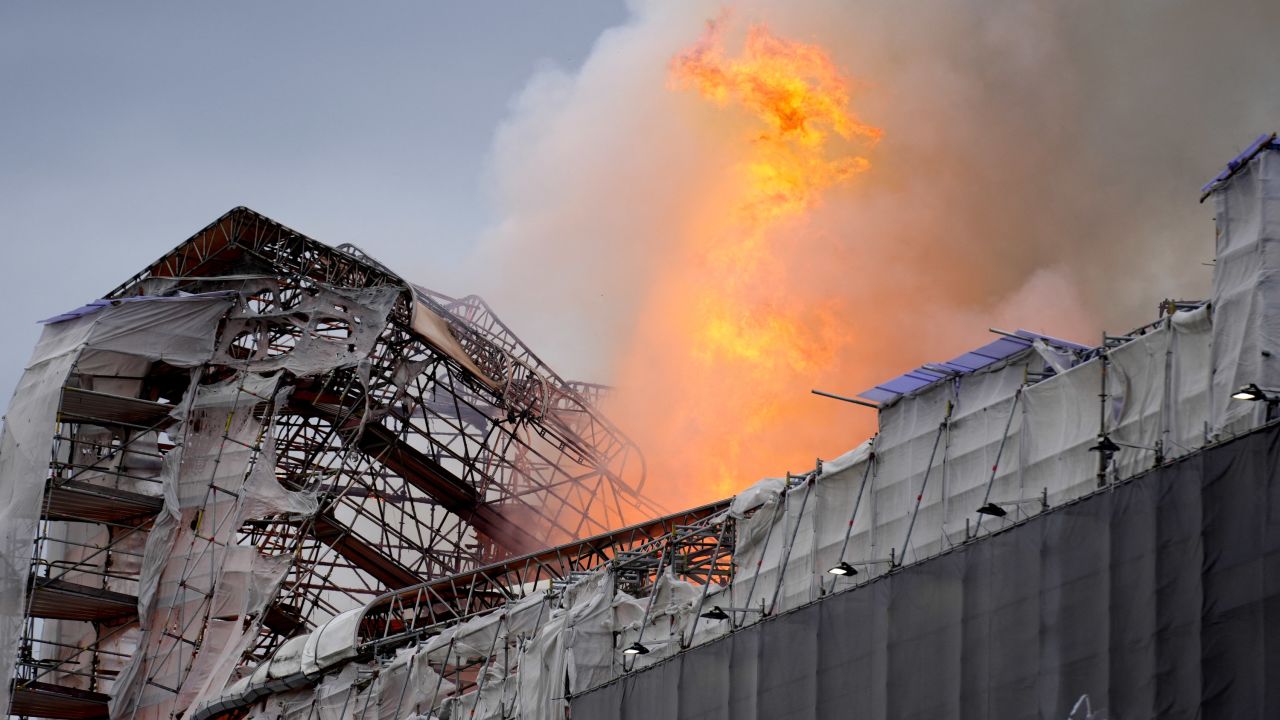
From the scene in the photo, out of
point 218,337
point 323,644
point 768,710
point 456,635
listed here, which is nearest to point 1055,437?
point 768,710

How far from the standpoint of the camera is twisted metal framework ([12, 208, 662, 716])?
52812mm

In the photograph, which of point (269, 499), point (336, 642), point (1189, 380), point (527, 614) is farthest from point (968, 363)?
point (269, 499)

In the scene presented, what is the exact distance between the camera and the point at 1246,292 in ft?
77.2

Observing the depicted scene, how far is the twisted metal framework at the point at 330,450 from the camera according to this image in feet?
173

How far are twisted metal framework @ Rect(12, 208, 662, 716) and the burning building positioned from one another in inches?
5.4

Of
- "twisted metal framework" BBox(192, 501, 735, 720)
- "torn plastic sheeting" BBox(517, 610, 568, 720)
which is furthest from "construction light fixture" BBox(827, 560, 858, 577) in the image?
"torn plastic sheeting" BBox(517, 610, 568, 720)

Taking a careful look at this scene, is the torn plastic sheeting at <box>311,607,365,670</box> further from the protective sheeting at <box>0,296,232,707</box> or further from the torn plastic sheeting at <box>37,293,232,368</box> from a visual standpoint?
the torn plastic sheeting at <box>37,293,232,368</box>

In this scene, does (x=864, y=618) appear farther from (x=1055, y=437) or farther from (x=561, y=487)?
(x=561, y=487)

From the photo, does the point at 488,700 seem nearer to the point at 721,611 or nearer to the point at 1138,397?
the point at 721,611

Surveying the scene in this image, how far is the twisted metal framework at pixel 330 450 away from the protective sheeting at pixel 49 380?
22.7 inches

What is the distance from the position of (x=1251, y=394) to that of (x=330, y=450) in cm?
3743

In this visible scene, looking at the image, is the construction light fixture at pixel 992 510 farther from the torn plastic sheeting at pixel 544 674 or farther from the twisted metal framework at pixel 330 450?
the twisted metal framework at pixel 330 450

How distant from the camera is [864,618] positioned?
29.7 meters

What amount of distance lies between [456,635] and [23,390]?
19.3 meters
